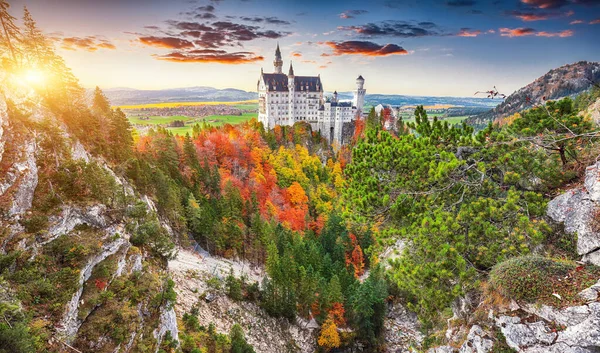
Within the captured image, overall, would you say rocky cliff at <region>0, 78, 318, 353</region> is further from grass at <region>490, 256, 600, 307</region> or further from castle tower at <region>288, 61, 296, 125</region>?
castle tower at <region>288, 61, 296, 125</region>

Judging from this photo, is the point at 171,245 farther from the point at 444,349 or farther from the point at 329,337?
the point at 329,337

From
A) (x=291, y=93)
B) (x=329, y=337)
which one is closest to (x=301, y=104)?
(x=291, y=93)

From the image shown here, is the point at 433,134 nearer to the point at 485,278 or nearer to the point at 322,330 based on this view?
the point at 485,278

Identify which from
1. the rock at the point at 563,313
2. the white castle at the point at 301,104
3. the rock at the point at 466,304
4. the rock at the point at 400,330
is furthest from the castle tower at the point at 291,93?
the rock at the point at 563,313

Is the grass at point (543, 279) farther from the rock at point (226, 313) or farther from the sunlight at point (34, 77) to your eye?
the sunlight at point (34, 77)

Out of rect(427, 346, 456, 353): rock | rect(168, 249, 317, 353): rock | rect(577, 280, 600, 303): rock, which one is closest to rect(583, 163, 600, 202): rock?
rect(577, 280, 600, 303): rock

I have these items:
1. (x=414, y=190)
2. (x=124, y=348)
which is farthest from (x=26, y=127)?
(x=414, y=190)
